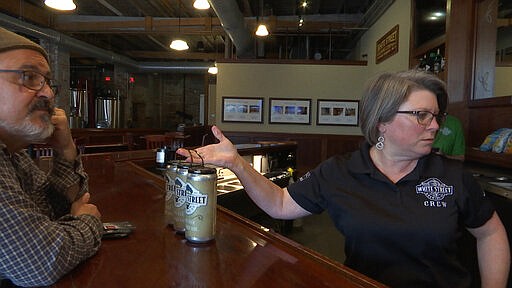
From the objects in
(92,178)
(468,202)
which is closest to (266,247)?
(468,202)

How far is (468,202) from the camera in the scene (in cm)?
131

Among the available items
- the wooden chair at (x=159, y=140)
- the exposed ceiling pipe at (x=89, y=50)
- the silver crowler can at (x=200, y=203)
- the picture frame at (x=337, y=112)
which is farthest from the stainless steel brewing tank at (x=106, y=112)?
the silver crowler can at (x=200, y=203)

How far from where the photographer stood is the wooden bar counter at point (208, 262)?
810mm

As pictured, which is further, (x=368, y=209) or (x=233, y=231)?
(x=368, y=209)

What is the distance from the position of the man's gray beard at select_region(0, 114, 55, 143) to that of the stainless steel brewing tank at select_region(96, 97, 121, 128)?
35.4 ft

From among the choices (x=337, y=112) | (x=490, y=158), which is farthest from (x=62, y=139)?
(x=337, y=112)

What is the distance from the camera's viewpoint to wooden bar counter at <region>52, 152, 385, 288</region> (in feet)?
2.66

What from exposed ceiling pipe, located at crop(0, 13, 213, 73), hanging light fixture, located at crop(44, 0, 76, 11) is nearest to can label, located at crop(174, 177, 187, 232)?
hanging light fixture, located at crop(44, 0, 76, 11)

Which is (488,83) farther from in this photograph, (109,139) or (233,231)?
(109,139)

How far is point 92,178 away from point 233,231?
1199 millimetres

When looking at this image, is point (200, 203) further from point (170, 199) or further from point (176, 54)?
point (176, 54)

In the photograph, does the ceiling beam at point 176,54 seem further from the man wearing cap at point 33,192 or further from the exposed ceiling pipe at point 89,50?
the man wearing cap at point 33,192

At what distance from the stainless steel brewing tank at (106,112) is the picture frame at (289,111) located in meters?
5.50

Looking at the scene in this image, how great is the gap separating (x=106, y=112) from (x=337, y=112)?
6.97m
